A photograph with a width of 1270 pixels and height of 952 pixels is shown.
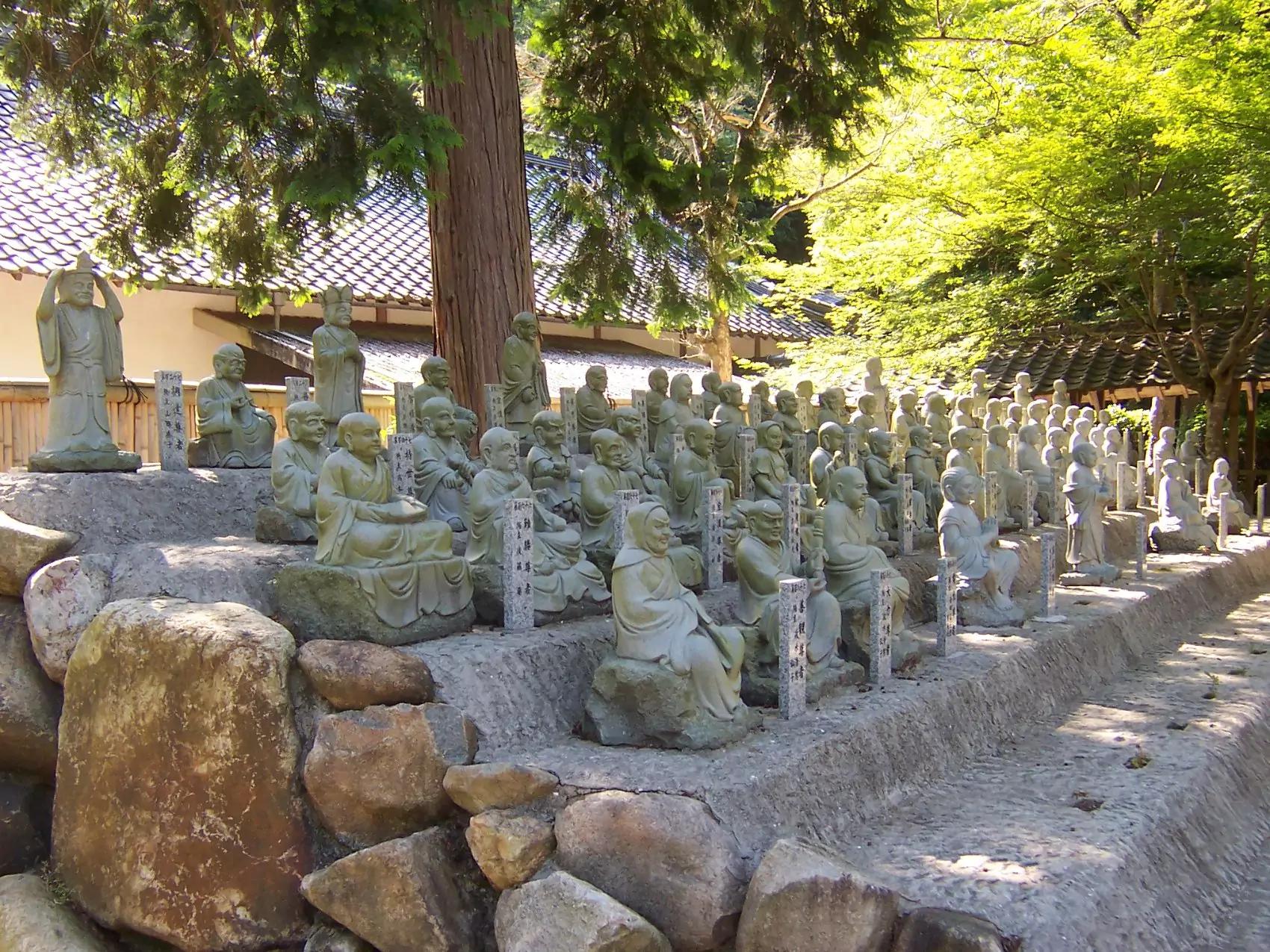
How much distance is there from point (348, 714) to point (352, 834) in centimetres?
56

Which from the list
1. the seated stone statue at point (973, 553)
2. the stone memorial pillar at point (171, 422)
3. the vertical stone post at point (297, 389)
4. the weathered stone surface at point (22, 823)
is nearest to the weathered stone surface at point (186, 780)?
the weathered stone surface at point (22, 823)

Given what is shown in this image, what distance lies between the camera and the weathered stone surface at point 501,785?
5.12 meters

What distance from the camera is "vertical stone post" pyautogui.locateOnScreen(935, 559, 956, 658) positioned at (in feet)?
25.6

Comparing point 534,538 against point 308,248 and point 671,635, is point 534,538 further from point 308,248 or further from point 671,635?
point 308,248

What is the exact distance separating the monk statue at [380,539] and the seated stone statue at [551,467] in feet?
5.50

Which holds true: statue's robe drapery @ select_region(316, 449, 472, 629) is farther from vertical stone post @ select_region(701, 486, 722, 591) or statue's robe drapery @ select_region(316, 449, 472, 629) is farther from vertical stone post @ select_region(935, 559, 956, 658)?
vertical stone post @ select_region(935, 559, 956, 658)

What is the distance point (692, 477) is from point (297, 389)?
306 cm

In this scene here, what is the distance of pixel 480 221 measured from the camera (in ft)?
30.9

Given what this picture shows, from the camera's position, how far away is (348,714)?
5480mm

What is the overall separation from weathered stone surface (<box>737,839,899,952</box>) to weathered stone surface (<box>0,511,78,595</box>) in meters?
4.54

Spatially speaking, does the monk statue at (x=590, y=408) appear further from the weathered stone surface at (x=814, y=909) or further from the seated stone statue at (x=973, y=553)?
the weathered stone surface at (x=814, y=909)

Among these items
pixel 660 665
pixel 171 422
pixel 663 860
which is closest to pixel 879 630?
pixel 660 665

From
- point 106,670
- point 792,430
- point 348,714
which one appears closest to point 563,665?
point 348,714

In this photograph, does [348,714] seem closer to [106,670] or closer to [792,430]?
[106,670]
